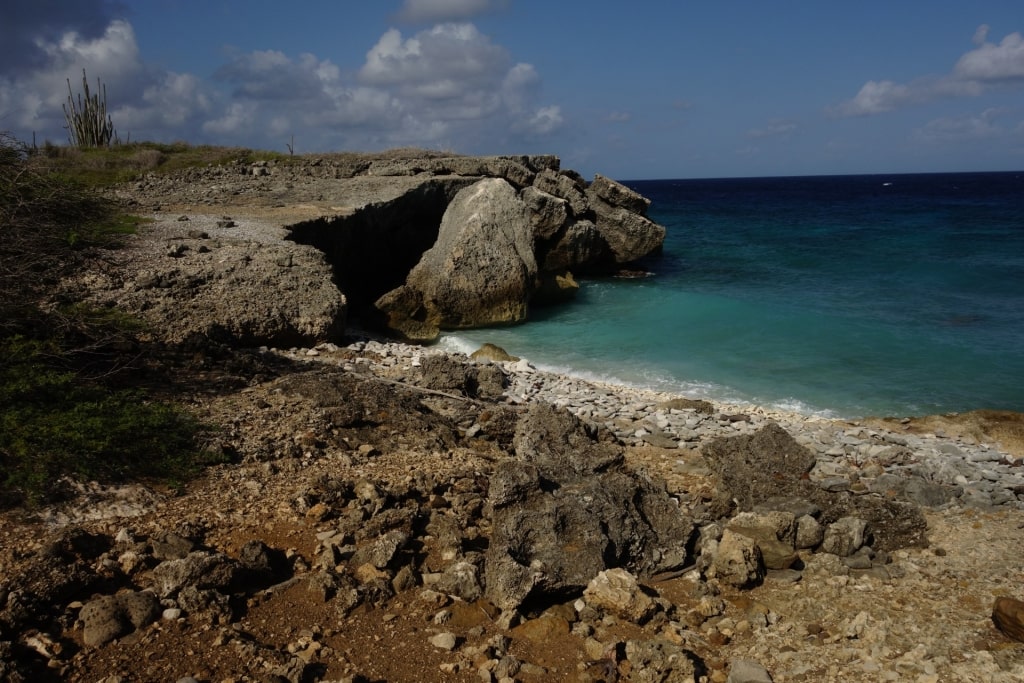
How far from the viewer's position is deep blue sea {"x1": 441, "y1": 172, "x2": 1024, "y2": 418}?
1309 cm

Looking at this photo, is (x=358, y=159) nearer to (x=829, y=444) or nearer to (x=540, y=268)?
(x=540, y=268)

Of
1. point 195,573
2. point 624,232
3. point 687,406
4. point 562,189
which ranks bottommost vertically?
point 687,406

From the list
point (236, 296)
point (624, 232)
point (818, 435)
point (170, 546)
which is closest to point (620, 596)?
point (170, 546)

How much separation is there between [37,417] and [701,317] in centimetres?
1583

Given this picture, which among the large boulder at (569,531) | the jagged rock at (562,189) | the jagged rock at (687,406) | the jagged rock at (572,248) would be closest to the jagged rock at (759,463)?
the large boulder at (569,531)

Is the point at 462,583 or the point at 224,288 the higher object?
the point at 224,288

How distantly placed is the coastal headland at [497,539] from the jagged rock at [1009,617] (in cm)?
2

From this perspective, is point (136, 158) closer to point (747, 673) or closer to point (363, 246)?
point (363, 246)

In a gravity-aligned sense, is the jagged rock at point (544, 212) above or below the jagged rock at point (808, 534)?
above

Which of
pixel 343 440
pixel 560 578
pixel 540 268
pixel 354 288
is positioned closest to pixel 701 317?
pixel 540 268

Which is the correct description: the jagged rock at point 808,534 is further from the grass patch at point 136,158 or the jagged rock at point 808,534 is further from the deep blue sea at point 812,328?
the grass patch at point 136,158

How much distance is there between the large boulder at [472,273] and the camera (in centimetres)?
1598

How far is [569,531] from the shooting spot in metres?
5.74

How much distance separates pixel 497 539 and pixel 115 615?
2.58 m
